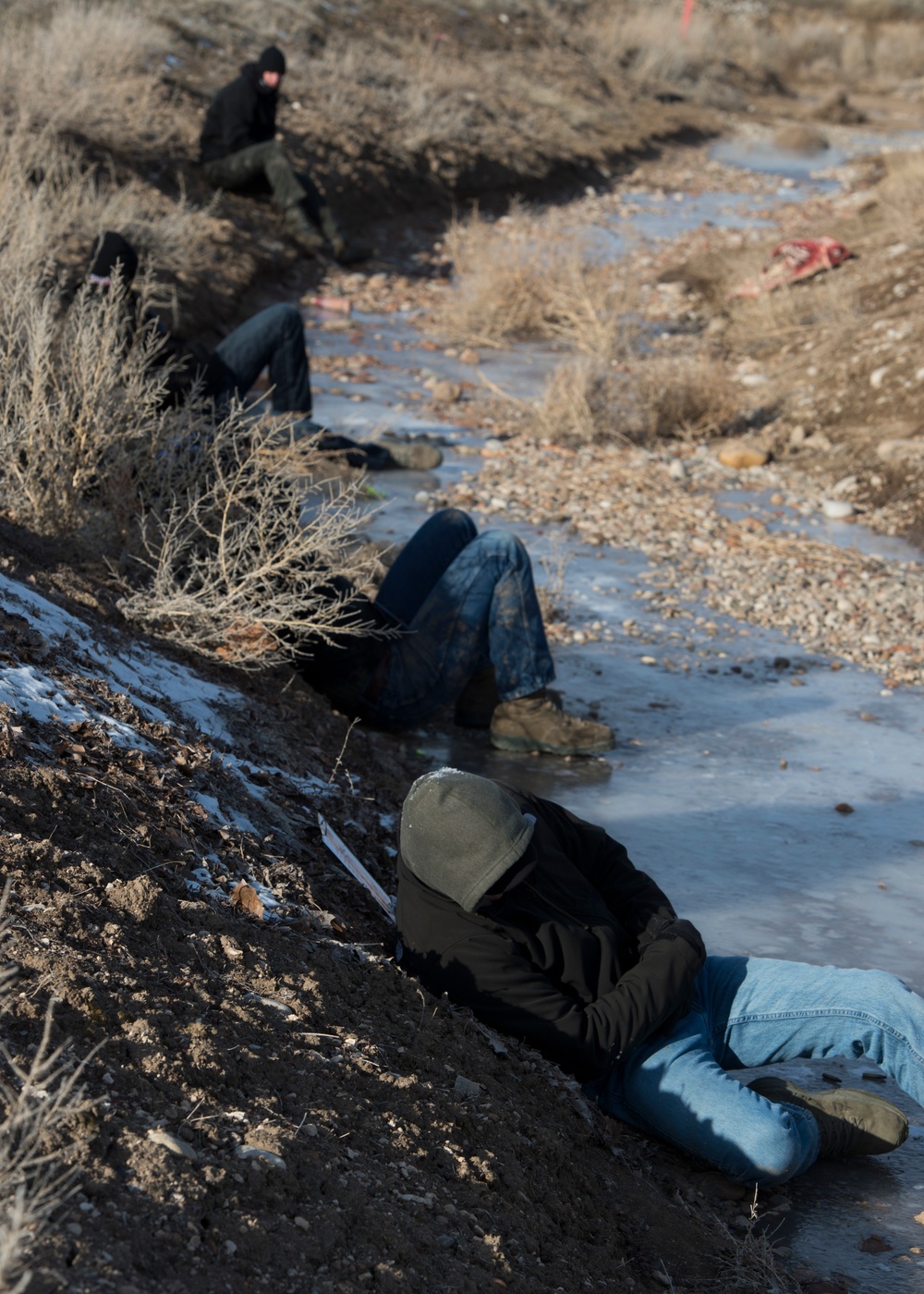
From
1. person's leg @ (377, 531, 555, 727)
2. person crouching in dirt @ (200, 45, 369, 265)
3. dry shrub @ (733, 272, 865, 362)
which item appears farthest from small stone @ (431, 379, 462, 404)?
person's leg @ (377, 531, 555, 727)

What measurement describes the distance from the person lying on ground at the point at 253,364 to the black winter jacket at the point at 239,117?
17.2 ft

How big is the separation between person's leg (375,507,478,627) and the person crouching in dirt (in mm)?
8342

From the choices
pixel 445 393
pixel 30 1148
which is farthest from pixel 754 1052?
pixel 445 393

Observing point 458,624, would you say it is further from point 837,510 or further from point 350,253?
point 350,253

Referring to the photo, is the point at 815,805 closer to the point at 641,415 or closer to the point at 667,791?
the point at 667,791

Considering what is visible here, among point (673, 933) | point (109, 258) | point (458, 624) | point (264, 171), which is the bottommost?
point (458, 624)

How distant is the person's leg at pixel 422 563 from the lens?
5066 mm

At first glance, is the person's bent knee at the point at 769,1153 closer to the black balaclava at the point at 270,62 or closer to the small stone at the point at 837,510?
the small stone at the point at 837,510

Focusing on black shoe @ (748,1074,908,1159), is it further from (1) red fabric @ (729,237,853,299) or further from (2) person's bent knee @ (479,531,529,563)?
(1) red fabric @ (729,237,853,299)

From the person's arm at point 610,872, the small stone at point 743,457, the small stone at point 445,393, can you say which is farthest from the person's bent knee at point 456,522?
the small stone at point 445,393

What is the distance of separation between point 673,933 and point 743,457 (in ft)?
20.0

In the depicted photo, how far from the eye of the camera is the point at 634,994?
2863mm

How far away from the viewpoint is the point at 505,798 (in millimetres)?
2867

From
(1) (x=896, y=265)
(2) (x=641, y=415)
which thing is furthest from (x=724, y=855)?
(1) (x=896, y=265)
